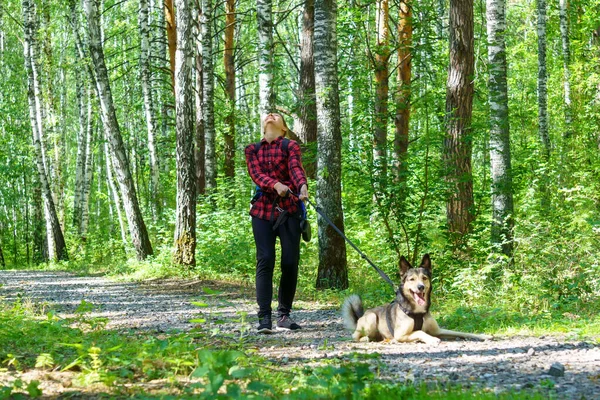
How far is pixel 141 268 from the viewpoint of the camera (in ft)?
56.8

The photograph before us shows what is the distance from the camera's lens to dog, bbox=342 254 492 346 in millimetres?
6828

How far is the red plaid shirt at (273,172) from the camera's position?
775cm

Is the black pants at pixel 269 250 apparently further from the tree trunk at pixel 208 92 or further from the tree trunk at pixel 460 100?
the tree trunk at pixel 208 92

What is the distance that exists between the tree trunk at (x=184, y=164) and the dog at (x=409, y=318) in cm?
908

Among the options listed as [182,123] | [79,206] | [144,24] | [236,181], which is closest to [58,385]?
[182,123]

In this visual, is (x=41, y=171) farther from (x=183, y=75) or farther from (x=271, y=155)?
(x=271, y=155)

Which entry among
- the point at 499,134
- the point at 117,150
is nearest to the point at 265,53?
the point at 499,134

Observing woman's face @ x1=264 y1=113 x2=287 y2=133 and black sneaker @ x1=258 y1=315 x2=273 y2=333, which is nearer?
black sneaker @ x1=258 y1=315 x2=273 y2=333

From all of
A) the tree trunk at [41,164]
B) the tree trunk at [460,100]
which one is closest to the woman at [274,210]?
the tree trunk at [460,100]

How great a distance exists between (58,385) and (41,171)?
71.5ft

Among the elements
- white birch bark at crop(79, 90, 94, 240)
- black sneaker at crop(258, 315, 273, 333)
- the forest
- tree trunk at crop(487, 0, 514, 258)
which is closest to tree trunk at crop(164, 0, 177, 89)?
the forest

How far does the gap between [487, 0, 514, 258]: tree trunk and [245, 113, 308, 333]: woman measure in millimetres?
4396

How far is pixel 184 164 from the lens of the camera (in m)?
15.8

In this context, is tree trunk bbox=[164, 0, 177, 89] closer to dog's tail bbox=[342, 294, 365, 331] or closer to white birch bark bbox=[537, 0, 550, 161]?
white birch bark bbox=[537, 0, 550, 161]
